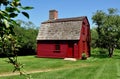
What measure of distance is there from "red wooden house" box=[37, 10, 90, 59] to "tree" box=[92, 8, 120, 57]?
2001 mm

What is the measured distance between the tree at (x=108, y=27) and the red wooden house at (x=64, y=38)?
6.56ft

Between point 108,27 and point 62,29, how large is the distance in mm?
7376

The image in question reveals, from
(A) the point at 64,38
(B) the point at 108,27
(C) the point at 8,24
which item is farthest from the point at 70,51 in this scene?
(C) the point at 8,24

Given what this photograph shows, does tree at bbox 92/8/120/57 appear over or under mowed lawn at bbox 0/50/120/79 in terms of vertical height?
over

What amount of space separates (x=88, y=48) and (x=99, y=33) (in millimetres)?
2950

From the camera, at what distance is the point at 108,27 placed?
123 feet

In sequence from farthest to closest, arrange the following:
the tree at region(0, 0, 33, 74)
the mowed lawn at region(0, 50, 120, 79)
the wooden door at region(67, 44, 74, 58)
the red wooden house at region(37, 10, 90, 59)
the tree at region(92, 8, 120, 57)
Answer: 1. the tree at region(92, 8, 120, 57)
2. the wooden door at region(67, 44, 74, 58)
3. the red wooden house at region(37, 10, 90, 59)
4. the mowed lawn at region(0, 50, 120, 79)
5. the tree at region(0, 0, 33, 74)

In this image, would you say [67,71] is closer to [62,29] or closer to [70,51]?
[70,51]

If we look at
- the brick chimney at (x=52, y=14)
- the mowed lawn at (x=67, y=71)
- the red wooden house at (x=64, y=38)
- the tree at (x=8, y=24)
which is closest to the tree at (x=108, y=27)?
A: the red wooden house at (x=64, y=38)

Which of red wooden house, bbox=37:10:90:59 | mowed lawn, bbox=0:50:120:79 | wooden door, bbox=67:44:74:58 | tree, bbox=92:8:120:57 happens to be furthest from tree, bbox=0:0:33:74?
tree, bbox=92:8:120:57

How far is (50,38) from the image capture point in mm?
35594

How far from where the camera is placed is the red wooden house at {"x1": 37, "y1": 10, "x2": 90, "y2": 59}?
33.5 meters

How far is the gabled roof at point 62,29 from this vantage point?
3356cm

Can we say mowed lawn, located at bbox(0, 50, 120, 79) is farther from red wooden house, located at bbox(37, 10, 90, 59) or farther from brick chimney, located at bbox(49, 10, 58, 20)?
brick chimney, located at bbox(49, 10, 58, 20)
